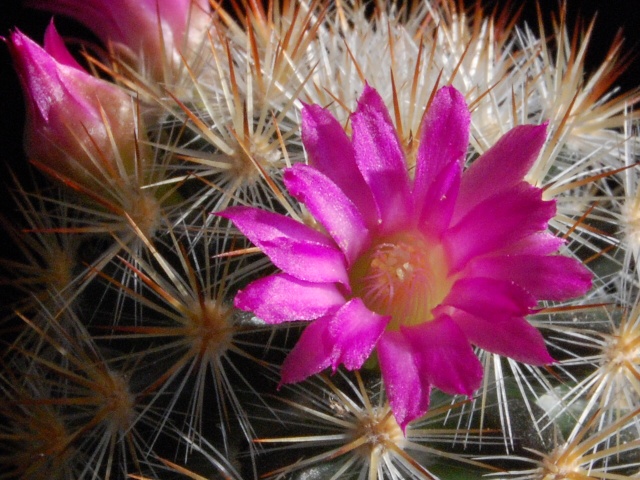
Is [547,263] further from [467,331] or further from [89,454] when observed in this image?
[89,454]

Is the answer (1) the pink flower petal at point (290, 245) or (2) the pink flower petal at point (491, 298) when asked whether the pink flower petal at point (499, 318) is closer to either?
(2) the pink flower petal at point (491, 298)

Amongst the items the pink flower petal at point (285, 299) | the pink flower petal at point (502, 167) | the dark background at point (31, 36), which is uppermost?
the dark background at point (31, 36)

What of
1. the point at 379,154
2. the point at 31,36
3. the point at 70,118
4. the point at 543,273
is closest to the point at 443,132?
the point at 379,154

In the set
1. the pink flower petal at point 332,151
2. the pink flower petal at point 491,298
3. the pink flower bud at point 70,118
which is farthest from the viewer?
the pink flower bud at point 70,118

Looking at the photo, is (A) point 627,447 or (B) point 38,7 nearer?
(A) point 627,447

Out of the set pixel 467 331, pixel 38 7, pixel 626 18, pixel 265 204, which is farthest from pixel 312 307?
pixel 626 18

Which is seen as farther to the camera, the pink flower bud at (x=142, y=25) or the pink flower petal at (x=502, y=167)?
the pink flower bud at (x=142, y=25)

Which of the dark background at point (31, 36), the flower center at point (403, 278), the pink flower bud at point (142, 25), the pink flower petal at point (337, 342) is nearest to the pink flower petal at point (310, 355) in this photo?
the pink flower petal at point (337, 342)
